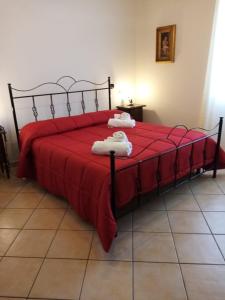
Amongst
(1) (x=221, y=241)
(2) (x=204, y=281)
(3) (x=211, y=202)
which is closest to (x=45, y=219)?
(2) (x=204, y=281)

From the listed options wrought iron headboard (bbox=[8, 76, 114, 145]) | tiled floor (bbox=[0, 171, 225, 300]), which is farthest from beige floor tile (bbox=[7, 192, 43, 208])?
wrought iron headboard (bbox=[8, 76, 114, 145])

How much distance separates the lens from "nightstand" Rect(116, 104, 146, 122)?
4.14 meters

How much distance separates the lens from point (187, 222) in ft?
7.14

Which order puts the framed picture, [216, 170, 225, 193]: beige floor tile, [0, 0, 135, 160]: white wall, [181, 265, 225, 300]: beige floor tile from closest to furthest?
[181, 265, 225, 300]: beige floor tile → [216, 170, 225, 193]: beige floor tile → [0, 0, 135, 160]: white wall → the framed picture

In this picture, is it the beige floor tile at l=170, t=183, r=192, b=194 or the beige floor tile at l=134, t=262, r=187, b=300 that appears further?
the beige floor tile at l=170, t=183, r=192, b=194

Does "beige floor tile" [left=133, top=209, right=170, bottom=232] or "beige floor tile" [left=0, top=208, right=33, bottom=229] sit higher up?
"beige floor tile" [left=133, top=209, right=170, bottom=232]

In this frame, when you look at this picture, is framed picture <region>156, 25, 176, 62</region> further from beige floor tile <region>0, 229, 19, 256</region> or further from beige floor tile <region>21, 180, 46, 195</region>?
beige floor tile <region>0, 229, 19, 256</region>

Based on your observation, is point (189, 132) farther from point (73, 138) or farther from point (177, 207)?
point (73, 138)

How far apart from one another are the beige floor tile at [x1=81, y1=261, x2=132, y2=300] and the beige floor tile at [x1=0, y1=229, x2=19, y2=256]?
2.34ft

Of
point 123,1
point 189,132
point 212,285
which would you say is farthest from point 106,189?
point 123,1

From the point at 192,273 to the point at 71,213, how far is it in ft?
3.96

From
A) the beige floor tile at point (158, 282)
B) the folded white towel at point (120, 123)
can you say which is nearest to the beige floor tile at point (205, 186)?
the folded white towel at point (120, 123)

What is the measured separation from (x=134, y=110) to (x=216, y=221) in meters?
2.48

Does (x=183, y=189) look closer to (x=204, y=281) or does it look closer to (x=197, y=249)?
(x=197, y=249)
